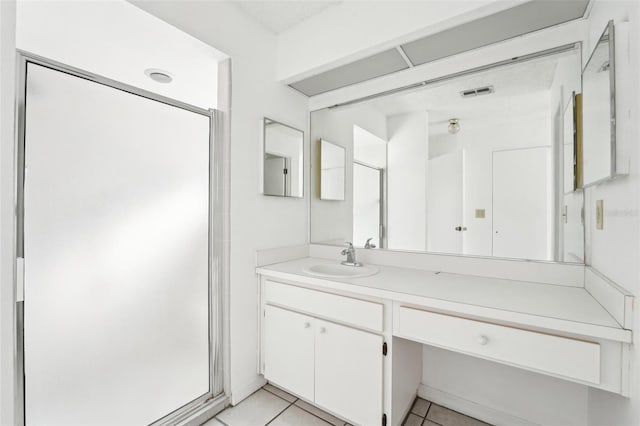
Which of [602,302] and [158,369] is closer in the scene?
[602,302]

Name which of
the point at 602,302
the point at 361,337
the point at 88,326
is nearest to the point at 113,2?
the point at 88,326

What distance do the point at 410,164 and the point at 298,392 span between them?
5.25ft

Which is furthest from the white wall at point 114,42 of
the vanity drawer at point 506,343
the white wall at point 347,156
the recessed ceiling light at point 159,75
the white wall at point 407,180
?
the vanity drawer at point 506,343

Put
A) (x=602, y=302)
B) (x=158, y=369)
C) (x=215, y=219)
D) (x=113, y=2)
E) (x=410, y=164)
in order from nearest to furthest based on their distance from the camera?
(x=602, y=302) → (x=113, y=2) → (x=158, y=369) → (x=215, y=219) → (x=410, y=164)

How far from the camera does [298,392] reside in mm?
1630

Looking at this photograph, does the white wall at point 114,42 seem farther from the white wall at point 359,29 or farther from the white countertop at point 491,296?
the white countertop at point 491,296

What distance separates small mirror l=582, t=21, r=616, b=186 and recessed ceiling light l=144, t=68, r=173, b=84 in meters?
2.14

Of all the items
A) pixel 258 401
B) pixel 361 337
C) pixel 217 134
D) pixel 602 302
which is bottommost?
pixel 258 401

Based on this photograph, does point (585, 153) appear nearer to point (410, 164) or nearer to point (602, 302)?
point (602, 302)

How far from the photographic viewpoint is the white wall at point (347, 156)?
6.93 ft

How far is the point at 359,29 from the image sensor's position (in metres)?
1.67

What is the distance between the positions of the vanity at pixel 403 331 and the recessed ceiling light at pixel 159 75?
1.39 meters

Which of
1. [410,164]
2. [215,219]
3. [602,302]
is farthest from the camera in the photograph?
[410,164]

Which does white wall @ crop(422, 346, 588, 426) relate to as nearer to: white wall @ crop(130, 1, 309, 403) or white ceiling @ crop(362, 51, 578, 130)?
white wall @ crop(130, 1, 309, 403)
